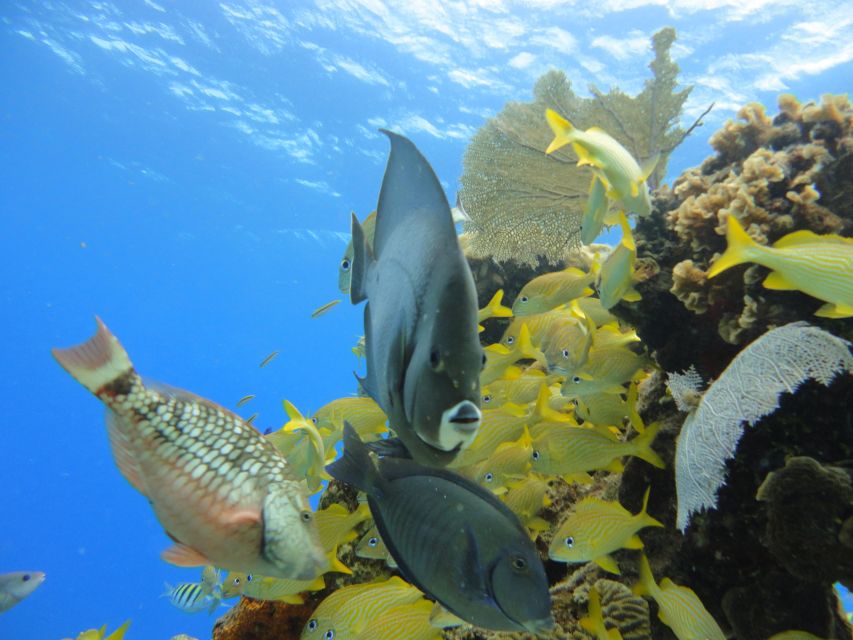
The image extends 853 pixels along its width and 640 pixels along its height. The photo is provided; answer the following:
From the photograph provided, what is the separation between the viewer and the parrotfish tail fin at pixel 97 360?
1.36 metres

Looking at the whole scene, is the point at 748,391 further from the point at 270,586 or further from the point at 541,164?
the point at 541,164

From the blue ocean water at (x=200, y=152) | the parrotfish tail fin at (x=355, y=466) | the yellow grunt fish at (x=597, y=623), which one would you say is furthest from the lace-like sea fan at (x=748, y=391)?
the blue ocean water at (x=200, y=152)

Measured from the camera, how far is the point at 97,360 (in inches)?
55.1

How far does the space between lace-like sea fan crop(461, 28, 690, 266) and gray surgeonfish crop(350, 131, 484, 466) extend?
5.67 metres

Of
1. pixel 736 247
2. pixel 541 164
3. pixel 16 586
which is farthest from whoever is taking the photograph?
pixel 16 586

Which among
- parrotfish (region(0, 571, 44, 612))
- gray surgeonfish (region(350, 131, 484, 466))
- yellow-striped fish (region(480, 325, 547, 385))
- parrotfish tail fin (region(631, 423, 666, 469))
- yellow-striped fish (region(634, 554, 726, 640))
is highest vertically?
gray surgeonfish (region(350, 131, 484, 466))

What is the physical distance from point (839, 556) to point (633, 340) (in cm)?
195

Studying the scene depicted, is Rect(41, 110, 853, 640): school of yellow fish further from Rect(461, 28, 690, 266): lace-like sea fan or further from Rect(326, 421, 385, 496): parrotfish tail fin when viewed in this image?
Rect(461, 28, 690, 266): lace-like sea fan

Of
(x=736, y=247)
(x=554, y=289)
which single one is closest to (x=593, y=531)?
(x=736, y=247)

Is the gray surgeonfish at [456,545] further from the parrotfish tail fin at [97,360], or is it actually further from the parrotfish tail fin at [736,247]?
the parrotfish tail fin at [736,247]

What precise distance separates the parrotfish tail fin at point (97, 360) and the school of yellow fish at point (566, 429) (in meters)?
0.85

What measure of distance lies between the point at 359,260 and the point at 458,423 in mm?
532

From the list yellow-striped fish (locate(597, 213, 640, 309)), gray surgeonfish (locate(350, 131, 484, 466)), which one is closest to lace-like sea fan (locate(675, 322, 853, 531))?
yellow-striped fish (locate(597, 213, 640, 309))

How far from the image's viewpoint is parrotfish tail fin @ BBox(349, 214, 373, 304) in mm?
1205
